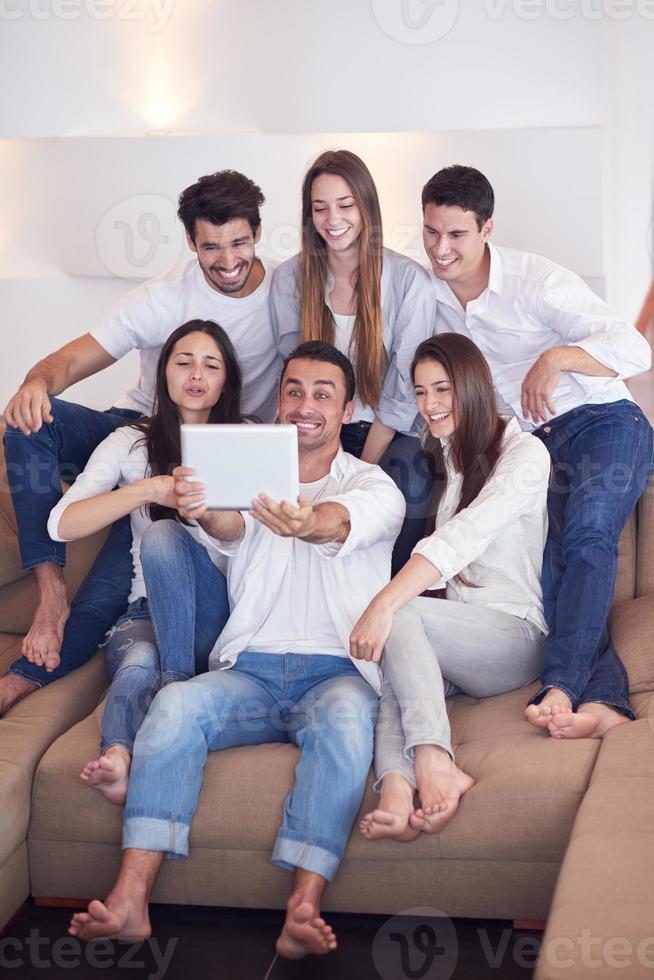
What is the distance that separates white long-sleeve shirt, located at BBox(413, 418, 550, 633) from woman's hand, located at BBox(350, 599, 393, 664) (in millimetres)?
145

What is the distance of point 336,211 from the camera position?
2701mm

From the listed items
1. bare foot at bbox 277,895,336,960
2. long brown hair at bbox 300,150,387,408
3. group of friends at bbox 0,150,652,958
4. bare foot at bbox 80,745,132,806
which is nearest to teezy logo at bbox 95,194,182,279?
group of friends at bbox 0,150,652,958

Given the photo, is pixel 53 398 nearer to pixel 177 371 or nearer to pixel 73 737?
pixel 177 371

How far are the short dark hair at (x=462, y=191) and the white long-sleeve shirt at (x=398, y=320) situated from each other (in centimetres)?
18

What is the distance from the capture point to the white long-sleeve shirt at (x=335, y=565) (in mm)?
2320

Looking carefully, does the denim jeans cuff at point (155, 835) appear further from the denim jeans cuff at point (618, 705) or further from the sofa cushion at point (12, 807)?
the denim jeans cuff at point (618, 705)

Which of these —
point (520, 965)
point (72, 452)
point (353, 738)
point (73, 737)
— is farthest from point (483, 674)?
point (72, 452)

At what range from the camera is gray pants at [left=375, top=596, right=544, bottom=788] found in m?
2.12

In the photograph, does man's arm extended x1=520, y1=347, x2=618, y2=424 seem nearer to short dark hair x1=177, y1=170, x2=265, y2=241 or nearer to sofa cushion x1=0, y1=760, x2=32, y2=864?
short dark hair x1=177, y1=170, x2=265, y2=241

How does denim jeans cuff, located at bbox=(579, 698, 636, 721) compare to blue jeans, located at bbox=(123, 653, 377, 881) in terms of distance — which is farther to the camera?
denim jeans cuff, located at bbox=(579, 698, 636, 721)

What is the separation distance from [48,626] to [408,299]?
112 cm

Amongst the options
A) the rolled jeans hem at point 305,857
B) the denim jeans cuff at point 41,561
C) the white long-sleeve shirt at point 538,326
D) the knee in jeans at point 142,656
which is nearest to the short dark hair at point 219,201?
the white long-sleeve shirt at point 538,326

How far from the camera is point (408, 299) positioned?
2777 millimetres

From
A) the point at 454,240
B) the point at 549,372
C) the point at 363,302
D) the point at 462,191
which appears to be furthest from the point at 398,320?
the point at 549,372
